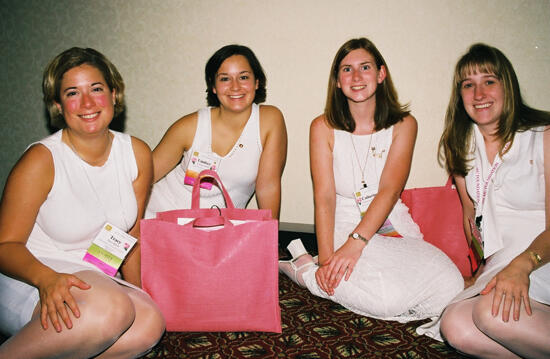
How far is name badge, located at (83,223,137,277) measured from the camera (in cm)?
156

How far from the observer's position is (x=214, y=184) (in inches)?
89.4

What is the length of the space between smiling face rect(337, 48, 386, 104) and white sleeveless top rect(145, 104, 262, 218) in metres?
0.58

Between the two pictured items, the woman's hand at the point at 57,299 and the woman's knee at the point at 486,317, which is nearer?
the woman's hand at the point at 57,299

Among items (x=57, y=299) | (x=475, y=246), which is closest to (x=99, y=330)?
(x=57, y=299)

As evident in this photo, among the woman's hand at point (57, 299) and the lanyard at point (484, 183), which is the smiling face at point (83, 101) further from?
the lanyard at point (484, 183)

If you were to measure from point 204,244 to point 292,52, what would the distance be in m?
1.71

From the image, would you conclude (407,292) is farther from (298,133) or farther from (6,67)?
(6,67)

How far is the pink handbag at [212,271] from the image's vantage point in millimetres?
1502

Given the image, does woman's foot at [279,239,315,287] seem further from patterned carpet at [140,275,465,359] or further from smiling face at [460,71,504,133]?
smiling face at [460,71,504,133]

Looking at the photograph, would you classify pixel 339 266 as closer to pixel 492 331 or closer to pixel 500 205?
pixel 492 331

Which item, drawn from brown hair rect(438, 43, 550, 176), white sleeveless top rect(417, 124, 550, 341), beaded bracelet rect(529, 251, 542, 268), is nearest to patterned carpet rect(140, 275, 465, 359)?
white sleeveless top rect(417, 124, 550, 341)

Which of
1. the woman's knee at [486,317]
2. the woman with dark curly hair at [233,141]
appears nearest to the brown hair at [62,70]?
the woman with dark curly hair at [233,141]

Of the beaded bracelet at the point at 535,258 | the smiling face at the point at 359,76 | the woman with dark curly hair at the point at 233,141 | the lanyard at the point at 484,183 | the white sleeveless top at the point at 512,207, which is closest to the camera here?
the beaded bracelet at the point at 535,258

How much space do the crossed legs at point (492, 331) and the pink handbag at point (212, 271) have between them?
2.46 feet
